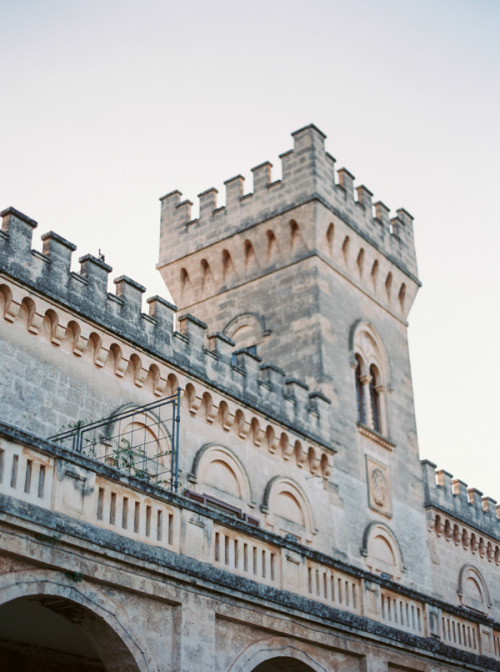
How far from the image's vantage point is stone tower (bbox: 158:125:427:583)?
2228 cm

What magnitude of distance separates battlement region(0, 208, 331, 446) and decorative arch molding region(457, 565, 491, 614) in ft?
23.0

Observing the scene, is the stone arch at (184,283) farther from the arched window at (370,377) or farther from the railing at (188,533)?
the railing at (188,533)

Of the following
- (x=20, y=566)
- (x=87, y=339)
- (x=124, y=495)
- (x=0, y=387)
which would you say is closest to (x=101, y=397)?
(x=87, y=339)

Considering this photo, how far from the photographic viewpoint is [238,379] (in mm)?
19188

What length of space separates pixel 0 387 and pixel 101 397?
7.20 ft

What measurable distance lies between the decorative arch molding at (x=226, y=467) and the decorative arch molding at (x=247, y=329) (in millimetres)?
5339

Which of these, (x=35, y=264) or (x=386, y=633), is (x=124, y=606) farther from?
(x=35, y=264)

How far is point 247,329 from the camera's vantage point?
23656mm

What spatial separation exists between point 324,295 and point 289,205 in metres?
2.70

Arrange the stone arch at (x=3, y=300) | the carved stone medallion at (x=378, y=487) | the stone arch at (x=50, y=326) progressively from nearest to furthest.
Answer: the stone arch at (x=3, y=300), the stone arch at (x=50, y=326), the carved stone medallion at (x=378, y=487)

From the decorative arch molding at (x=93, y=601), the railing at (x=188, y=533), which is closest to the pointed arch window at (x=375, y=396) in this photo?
→ the railing at (x=188, y=533)

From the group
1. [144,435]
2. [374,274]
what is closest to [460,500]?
[374,274]

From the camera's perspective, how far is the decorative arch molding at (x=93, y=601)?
8.56 metres

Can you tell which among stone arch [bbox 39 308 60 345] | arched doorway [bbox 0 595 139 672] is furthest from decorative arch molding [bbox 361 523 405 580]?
stone arch [bbox 39 308 60 345]
